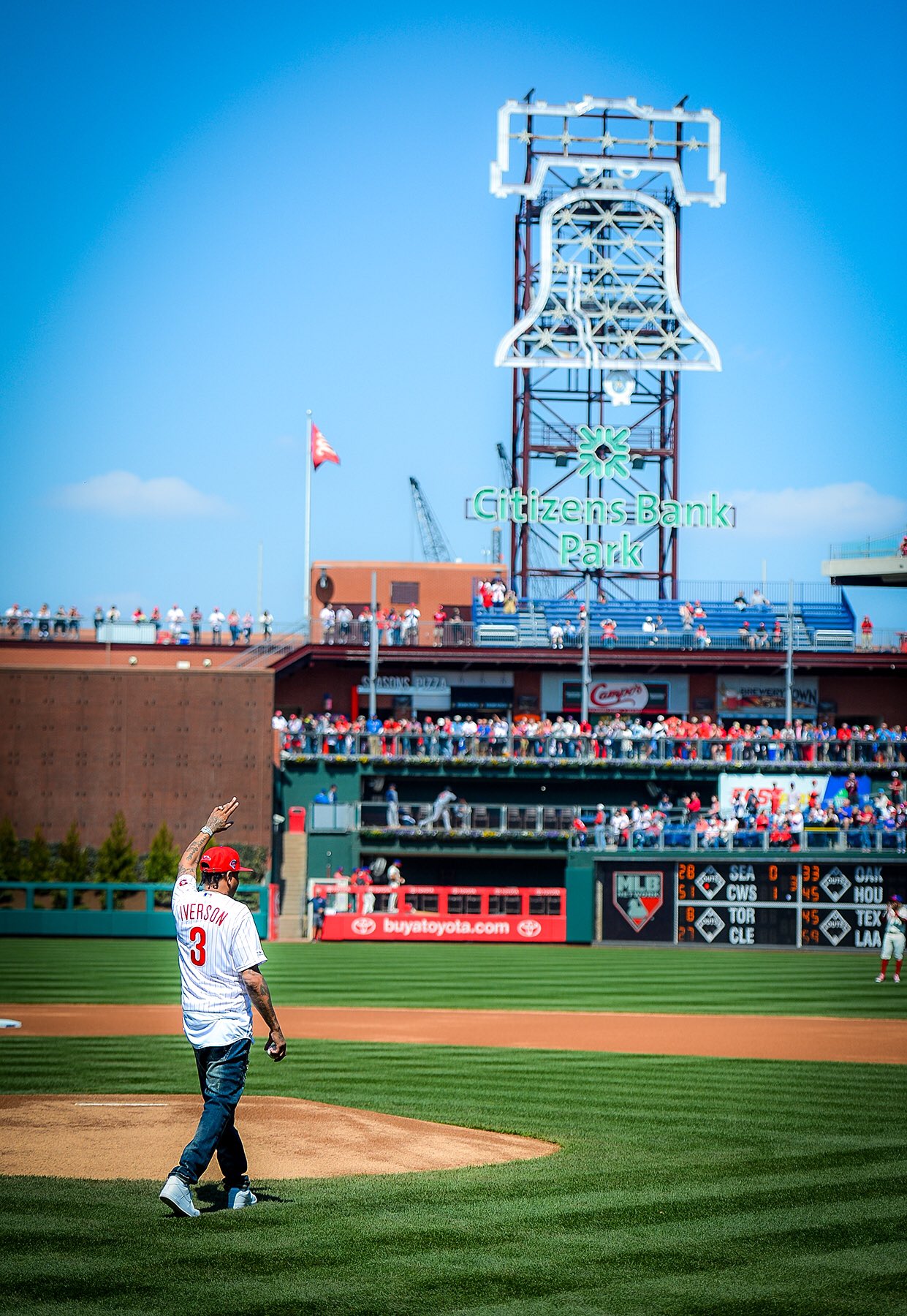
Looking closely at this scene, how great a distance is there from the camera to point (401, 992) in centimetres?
2595

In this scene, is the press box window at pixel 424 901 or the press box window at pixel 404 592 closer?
the press box window at pixel 424 901

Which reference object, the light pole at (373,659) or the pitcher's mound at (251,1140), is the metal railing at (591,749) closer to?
the light pole at (373,659)

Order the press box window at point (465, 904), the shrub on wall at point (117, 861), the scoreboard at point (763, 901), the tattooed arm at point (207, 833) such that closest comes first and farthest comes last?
the tattooed arm at point (207, 833) < the scoreboard at point (763, 901) < the shrub on wall at point (117, 861) < the press box window at point (465, 904)

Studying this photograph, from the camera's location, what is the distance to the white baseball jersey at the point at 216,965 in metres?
8.29

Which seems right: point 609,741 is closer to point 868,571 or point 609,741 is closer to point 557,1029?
point 868,571

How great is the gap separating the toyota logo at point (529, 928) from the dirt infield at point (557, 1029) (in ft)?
53.9

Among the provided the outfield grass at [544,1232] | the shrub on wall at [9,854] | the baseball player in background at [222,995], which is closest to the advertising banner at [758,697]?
the shrub on wall at [9,854]

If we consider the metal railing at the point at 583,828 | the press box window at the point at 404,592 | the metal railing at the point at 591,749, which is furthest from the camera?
the press box window at the point at 404,592

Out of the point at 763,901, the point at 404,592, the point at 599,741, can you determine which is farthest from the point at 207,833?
the point at 404,592

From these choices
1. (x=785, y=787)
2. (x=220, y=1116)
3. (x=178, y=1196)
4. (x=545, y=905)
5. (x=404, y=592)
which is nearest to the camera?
(x=178, y=1196)

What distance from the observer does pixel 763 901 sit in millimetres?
37812

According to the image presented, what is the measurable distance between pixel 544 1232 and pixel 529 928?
3247 centimetres

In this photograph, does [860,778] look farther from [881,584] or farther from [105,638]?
[105,638]

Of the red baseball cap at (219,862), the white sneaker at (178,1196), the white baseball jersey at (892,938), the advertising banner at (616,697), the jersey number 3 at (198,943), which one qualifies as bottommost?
the white baseball jersey at (892,938)
